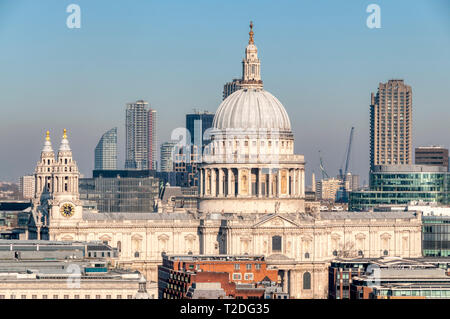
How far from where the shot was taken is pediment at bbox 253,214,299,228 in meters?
171

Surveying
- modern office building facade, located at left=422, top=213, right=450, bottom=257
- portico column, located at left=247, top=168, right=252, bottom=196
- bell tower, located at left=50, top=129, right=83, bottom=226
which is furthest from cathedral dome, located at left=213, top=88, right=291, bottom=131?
bell tower, located at left=50, top=129, right=83, bottom=226

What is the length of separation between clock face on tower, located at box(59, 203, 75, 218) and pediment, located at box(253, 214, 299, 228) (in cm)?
2266

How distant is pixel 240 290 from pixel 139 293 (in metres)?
15.6

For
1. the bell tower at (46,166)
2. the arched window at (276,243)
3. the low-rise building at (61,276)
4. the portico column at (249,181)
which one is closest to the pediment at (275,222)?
the arched window at (276,243)

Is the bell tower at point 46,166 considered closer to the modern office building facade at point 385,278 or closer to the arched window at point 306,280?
the arched window at point 306,280

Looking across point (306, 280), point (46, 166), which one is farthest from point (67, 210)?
point (306, 280)

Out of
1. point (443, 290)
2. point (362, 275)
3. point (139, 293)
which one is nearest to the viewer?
point (139, 293)

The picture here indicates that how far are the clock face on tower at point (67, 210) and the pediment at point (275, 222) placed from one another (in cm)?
2266

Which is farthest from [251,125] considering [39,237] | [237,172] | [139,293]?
[139,293]

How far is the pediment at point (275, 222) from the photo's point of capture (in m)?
171

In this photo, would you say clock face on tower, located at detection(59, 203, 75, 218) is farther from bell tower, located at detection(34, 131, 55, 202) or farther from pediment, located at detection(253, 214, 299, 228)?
pediment, located at detection(253, 214, 299, 228)

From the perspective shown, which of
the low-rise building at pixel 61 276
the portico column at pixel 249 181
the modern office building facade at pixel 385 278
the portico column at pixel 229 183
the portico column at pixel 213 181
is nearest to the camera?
the low-rise building at pixel 61 276
